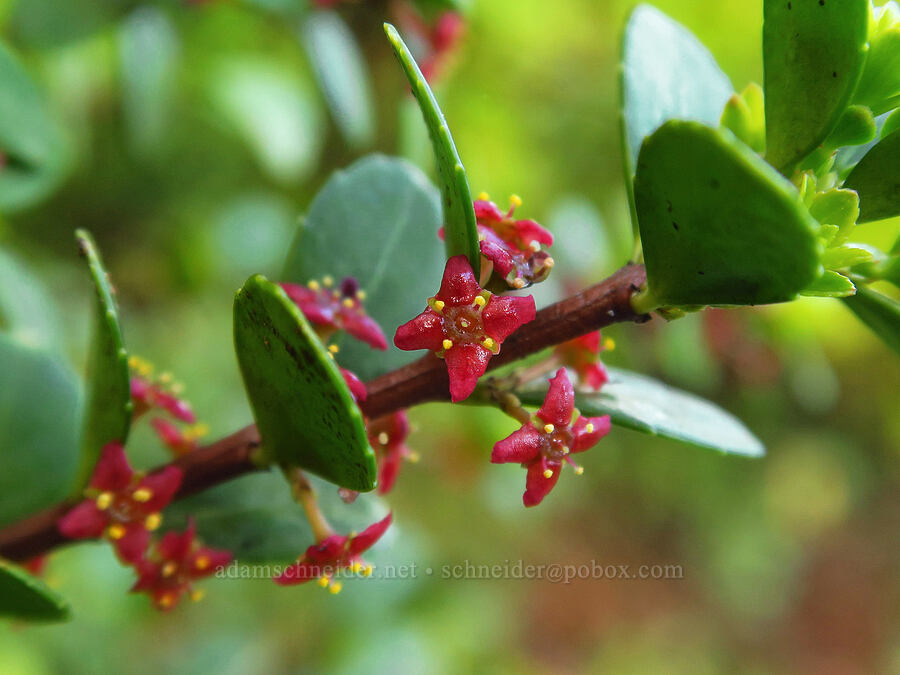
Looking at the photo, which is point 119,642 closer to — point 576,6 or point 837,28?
point 837,28

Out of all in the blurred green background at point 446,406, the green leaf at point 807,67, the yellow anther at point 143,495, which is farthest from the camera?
the blurred green background at point 446,406

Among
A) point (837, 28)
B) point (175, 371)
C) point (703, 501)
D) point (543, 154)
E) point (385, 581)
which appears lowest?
point (703, 501)

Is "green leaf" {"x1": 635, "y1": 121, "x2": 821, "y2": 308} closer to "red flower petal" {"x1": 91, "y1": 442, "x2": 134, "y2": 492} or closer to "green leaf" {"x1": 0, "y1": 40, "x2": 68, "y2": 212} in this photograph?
"red flower petal" {"x1": 91, "y1": 442, "x2": 134, "y2": 492}

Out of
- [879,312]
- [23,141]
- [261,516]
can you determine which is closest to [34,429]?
[261,516]

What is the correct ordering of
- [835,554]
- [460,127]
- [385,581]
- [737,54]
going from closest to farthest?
[385,581]
[460,127]
[737,54]
[835,554]

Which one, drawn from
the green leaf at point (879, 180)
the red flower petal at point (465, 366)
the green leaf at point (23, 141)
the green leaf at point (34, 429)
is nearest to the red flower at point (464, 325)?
the red flower petal at point (465, 366)

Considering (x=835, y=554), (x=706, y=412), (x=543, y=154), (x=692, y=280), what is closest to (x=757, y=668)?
(x=835, y=554)

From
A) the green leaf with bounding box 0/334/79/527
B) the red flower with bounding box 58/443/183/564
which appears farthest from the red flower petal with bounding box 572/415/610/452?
the green leaf with bounding box 0/334/79/527

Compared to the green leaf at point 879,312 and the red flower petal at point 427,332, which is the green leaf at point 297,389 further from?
the green leaf at point 879,312
